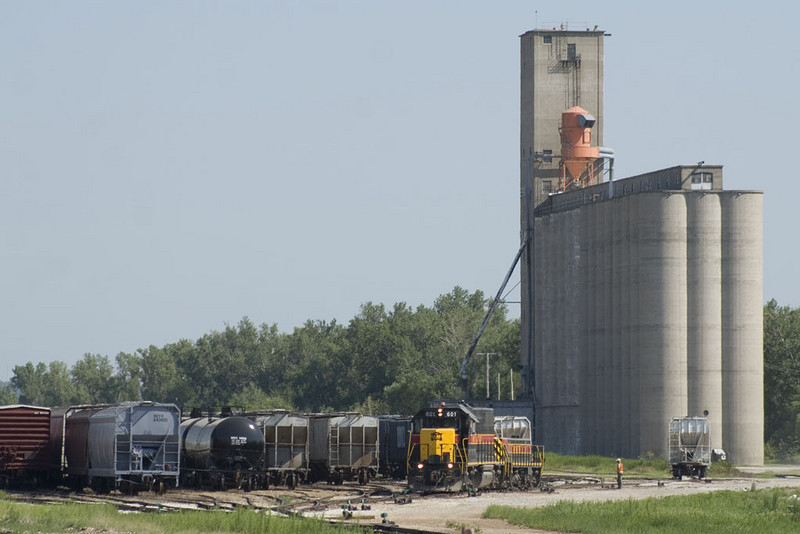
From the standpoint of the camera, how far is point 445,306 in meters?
180

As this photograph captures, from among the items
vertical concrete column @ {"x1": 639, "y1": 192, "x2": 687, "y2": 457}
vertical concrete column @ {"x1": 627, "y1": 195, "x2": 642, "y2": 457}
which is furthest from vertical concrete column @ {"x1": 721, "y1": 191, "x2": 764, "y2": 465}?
vertical concrete column @ {"x1": 627, "y1": 195, "x2": 642, "y2": 457}

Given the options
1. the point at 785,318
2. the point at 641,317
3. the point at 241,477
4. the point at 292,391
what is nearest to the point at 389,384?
the point at 292,391

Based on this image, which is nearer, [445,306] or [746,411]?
[746,411]

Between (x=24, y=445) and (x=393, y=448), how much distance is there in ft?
60.1

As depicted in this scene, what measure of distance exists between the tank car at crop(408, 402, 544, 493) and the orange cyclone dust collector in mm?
50358

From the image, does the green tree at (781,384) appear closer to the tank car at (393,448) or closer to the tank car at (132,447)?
the tank car at (393,448)

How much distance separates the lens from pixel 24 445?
176 ft

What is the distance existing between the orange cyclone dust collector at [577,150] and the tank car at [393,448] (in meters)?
39.3

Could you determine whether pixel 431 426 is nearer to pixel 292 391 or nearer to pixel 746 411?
pixel 746 411

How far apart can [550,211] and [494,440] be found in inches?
1935

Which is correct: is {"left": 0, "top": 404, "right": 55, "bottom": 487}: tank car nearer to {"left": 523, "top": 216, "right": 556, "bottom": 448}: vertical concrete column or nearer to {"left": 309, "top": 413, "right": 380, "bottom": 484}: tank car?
{"left": 309, "top": 413, "right": 380, "bottom": 484}: tank car

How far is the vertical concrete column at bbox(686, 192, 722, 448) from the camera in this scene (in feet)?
282

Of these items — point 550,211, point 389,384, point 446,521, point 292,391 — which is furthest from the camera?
point 292,391

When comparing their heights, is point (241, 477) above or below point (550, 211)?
below
